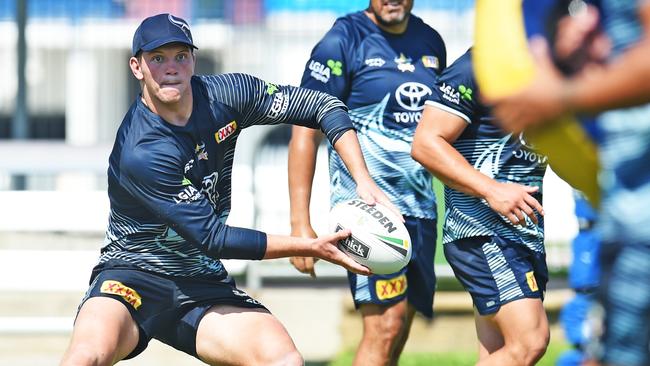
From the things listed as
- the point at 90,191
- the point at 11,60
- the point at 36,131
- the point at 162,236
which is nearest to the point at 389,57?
the point at 162,236

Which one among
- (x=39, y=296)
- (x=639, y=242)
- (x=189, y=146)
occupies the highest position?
(x=639, y=242)

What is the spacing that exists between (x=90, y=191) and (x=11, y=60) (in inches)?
142

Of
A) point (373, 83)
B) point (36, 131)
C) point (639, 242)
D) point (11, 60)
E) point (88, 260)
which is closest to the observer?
point (639, 242)

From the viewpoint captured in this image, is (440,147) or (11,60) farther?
(11,60)

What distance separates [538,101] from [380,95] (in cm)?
335

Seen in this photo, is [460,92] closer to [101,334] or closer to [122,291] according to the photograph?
[122,291]

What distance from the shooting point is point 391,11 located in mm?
6516

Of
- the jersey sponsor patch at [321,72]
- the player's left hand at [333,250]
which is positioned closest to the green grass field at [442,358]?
the jersey sponsor patch at [321,72]

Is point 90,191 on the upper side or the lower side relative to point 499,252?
lower

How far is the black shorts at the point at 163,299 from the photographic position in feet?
18.2

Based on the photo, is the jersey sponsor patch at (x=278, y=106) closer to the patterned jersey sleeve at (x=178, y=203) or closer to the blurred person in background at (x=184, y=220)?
the blurred person in background at (x=184, y=220)

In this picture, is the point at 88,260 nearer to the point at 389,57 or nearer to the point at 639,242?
the point at 389,57

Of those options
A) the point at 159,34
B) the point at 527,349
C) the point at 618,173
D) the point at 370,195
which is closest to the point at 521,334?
the point at 527,349

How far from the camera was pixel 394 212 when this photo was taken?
17.7ft
